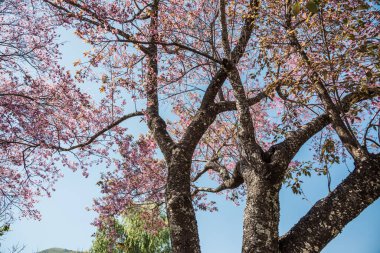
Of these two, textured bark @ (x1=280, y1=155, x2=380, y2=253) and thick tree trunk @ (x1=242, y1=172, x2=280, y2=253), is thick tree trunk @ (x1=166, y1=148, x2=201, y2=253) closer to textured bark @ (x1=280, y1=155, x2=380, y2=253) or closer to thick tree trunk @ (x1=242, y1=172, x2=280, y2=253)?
thick tree trunk @ (x1=242, y1=172, x2=280, y2=253)

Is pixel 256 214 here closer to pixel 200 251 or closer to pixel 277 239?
pixel 277 239

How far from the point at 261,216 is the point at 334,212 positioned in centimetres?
84

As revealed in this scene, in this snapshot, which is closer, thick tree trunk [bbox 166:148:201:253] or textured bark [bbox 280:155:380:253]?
textured bark [bbox 280:155:380:253]

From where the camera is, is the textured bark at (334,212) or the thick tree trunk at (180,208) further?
the thick tree trunk at (180,208)

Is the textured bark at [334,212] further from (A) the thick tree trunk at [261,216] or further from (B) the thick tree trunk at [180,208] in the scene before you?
(B) the thick tree trunk at [180,208]

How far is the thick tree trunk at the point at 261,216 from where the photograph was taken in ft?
12.2

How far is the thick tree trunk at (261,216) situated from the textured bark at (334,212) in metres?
0.22

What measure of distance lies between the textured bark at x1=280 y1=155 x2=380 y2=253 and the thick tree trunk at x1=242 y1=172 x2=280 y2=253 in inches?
8.5

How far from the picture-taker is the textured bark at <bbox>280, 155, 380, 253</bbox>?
144 inches

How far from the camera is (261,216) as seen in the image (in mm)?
3906

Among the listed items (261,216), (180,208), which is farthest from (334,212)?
(180,208)

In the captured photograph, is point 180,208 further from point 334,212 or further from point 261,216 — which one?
point 334,212

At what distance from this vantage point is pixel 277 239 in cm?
382

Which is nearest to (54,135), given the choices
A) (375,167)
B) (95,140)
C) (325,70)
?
(95,140)
